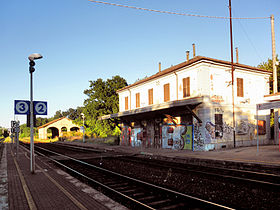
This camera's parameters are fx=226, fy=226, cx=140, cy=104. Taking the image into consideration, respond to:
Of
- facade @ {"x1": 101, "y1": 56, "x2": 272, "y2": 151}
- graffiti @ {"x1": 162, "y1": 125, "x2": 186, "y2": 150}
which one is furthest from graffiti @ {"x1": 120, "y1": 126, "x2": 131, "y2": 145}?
graffiti @ {"x1": 162, "y1": 125, "x2": 186, "y2": 150}

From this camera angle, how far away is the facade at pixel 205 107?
19281 millimetres

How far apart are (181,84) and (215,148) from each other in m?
6.63

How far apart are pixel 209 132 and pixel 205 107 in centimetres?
212

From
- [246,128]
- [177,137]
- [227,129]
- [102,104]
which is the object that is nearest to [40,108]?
[177,137]

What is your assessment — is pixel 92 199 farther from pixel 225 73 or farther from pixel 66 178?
pixel 225 73

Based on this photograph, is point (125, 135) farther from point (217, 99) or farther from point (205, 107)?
point (217, 99)

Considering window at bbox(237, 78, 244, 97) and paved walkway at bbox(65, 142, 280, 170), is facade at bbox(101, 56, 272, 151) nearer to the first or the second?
window at bbox(237, 78, 244, 97)

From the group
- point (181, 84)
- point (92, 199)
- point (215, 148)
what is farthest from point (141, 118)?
point (92, 199)

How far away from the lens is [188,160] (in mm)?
14891

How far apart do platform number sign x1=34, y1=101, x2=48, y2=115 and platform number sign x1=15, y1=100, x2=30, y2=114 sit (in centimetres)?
32

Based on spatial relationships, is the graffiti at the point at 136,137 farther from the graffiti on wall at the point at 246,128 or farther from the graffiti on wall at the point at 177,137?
the graffiti on wall at the point at 246,128

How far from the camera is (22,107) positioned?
32.2 feet

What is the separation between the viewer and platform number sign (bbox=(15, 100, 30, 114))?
381 inches

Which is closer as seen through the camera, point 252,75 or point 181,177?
point 181,177
